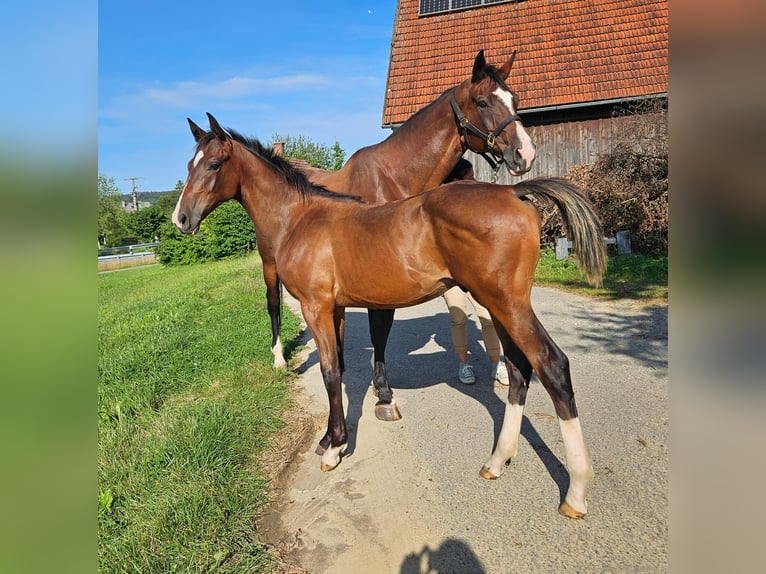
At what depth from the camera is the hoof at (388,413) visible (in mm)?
3955

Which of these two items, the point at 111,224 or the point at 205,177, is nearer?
the point at 205,177

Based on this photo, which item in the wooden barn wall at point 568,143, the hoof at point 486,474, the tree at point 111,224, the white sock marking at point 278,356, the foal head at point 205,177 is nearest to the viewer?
the hoof at point 486,474

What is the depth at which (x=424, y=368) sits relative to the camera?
5.20 metres

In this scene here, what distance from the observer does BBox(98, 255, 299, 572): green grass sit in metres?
2.28

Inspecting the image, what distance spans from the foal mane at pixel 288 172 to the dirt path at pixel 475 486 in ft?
6.36

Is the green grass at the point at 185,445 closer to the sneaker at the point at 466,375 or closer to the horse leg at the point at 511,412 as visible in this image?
the horse leg at the point at 511,412

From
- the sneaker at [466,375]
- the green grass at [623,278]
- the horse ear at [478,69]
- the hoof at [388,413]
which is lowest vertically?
the hoof at [388,413]

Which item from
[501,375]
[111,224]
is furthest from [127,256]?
[501,375]

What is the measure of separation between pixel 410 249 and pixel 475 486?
1.55m

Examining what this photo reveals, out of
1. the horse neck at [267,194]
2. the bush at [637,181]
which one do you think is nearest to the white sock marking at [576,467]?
the horse neck at [267,194]

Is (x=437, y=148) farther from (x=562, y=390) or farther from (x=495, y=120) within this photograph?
(x=562, y=390)
